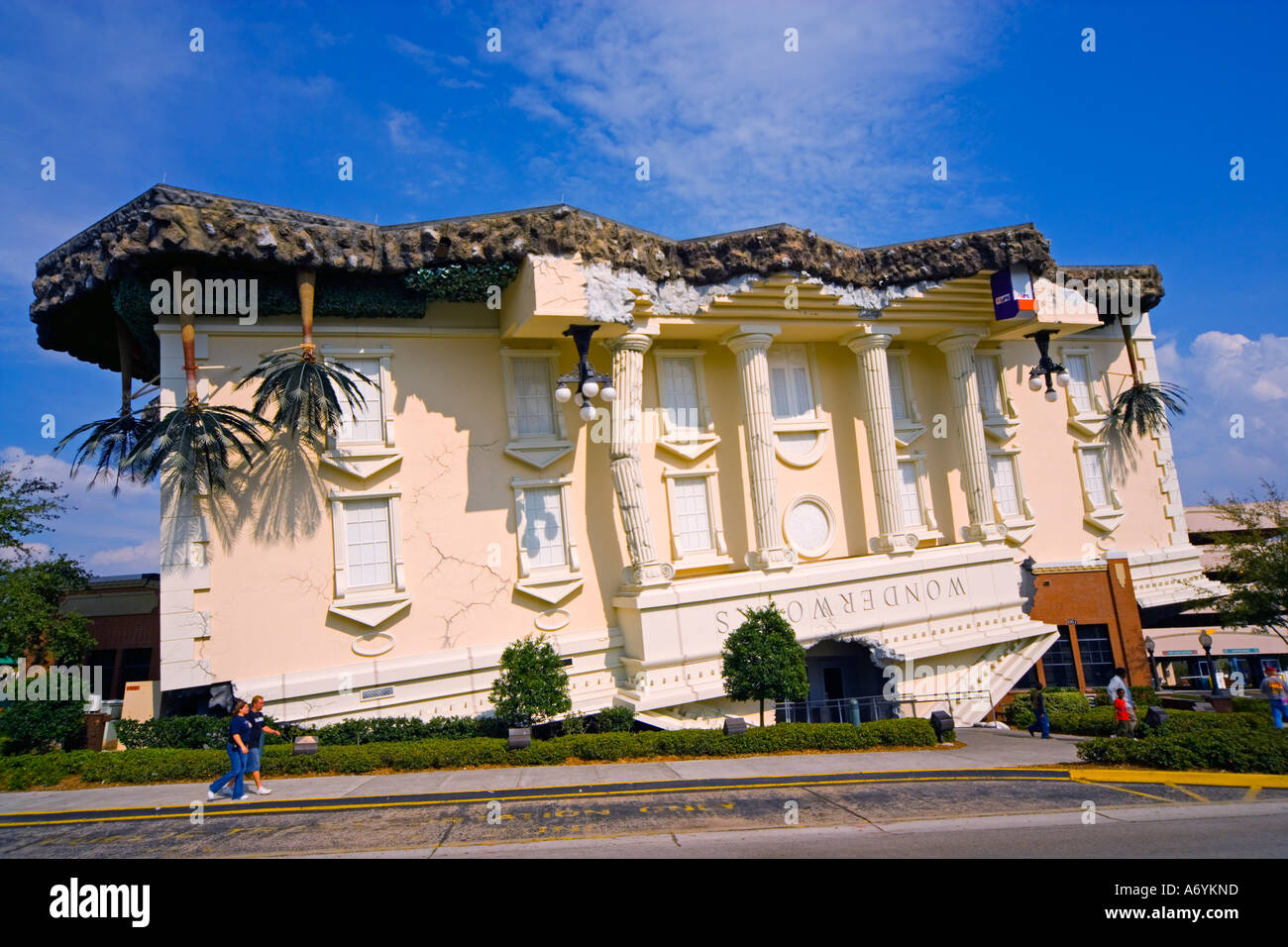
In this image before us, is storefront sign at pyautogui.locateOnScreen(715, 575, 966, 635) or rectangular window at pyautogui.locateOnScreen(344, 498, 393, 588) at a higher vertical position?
rectangular window at pyautogui.locateOnScreen(344, 498, 393, 588)

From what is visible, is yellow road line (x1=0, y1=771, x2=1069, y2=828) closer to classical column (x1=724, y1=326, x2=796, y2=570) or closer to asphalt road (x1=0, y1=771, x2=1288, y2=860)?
asphalt road (x1=0, y1=771, x2=1288, y2=860)

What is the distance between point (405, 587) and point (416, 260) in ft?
26.1

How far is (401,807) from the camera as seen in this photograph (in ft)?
39.5

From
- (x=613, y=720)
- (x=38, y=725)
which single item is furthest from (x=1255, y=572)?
(x=38, y=725)

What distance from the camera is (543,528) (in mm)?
20906

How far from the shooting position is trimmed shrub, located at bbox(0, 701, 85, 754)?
53.1 ft

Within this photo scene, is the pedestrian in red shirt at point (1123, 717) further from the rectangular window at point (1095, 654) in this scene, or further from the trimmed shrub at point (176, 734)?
the trimmed shrub at point (176, 734)

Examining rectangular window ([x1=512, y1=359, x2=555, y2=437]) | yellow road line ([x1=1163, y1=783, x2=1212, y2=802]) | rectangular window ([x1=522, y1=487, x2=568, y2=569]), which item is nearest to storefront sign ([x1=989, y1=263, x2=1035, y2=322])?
rectangular window ([x1=512, y1=359, x2=555, y2=437])

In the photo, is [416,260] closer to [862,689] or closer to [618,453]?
[618,453]

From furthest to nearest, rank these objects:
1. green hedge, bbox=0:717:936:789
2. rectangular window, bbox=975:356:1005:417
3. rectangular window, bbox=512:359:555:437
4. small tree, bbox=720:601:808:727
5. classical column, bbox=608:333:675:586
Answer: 1. rectangular window, bbox=975:356:1005:417
2. rectangular window, bbox=512:359:555:437
3. classical column, bbox=608:333:675:586
4. small tree, bbox=720:601:808:727
5. green hedge, bbox=0:717:936:789

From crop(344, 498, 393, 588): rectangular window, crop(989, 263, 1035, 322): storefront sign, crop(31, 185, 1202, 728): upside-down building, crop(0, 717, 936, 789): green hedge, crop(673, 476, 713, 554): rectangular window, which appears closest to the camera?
crop(0, 717, 936, 789): green hedge

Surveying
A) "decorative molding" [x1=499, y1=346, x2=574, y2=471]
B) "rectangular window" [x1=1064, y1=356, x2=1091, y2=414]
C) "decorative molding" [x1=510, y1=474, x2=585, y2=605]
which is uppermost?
"rectangular window" [x1=1064, y1=356, x2=1091, y2=414]

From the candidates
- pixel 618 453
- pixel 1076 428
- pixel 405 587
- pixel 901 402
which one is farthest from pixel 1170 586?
pixel 405 587

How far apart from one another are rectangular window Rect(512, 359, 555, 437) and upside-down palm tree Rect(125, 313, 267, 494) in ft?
21.4
